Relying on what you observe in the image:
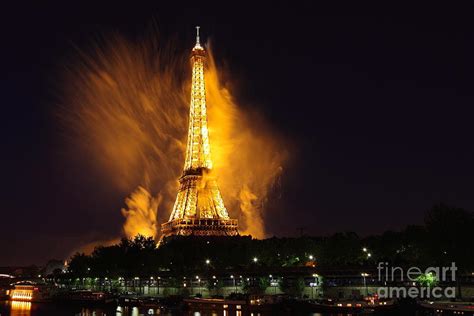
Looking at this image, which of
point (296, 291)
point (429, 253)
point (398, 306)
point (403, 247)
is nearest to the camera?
point (398, 306)

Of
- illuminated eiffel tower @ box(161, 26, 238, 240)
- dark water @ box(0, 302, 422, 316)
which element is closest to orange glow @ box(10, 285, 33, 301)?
Result: dark water @ box(0, 302, 422, 316)

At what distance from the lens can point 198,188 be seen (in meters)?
140

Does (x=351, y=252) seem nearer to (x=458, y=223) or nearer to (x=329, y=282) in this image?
(x=329, y=282)

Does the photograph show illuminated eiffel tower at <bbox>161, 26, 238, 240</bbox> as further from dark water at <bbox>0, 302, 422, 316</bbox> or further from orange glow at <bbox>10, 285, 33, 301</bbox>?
dark water at <bbox>0, 302, 422, 316</bbox>

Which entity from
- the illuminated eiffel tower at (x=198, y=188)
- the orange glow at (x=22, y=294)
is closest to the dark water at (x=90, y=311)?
the orange glow at (x=22, y=294)

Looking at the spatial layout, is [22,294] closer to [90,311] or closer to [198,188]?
[198,188]

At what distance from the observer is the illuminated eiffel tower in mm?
135875

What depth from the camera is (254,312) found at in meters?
69.5

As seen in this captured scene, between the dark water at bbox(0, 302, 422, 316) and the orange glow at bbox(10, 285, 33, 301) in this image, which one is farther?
the orange glow at bbox(10, 285, 33, 301)

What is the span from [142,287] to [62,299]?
828 inches

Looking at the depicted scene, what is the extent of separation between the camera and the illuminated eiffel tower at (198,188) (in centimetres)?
13588

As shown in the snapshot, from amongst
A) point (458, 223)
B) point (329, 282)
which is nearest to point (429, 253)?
point (458, 223)

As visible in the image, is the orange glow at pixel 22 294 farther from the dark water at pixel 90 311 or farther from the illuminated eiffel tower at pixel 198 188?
the illuminated eiffel tower at pixel 198 188

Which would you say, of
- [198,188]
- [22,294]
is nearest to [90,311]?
[22,294]
